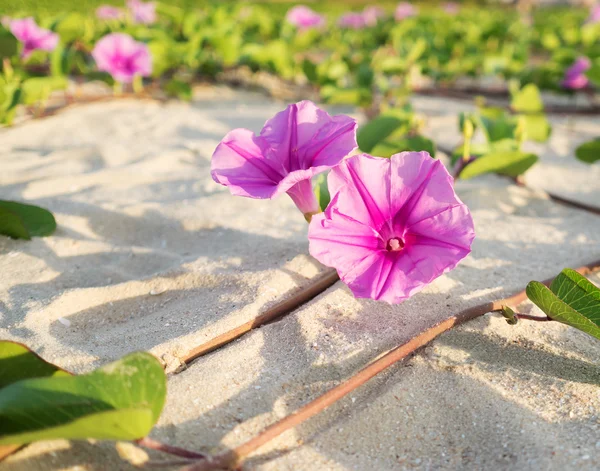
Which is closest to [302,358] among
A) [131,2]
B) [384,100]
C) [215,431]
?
[215,431]

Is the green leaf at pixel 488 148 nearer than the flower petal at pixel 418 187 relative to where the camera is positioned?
No

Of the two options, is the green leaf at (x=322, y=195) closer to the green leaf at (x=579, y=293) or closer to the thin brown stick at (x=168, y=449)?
the green leaf at (x=579, y=293)

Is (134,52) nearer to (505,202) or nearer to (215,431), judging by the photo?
(505,202)

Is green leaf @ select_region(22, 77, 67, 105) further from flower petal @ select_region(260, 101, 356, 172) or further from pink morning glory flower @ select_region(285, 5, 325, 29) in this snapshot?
pink morning glory flower @ select_region(285, 5, 325, 29)

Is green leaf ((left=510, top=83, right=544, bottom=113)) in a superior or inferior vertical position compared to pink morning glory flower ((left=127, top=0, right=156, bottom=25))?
inferior

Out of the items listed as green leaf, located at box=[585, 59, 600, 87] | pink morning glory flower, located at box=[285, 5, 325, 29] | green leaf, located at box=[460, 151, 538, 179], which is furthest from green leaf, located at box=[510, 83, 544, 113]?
pink morning glory flower, located at box=[285, 5, 325, 29]

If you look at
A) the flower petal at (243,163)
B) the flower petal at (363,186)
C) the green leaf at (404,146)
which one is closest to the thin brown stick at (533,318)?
the flower petal at (363,186)

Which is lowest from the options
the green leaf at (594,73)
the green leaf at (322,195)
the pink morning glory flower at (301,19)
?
the green leaf at (322,195)
